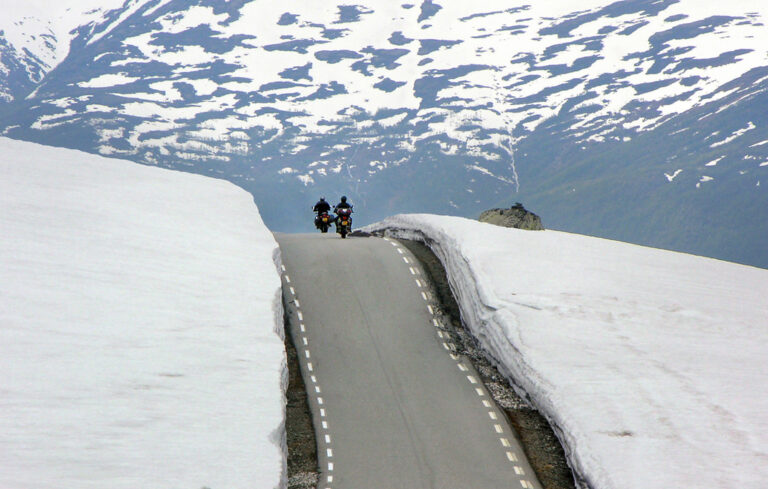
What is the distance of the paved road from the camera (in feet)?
67.2

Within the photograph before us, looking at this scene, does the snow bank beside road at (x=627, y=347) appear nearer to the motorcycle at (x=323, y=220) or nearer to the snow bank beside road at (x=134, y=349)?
the snow bank beside road at (x=134, y=349)

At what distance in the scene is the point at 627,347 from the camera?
26.0m

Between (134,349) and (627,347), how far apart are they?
14771 mm

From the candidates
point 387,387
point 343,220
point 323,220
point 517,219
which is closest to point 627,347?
point 387,387

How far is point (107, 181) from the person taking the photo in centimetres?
4706

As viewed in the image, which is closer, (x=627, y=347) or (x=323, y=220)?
(x=627, y=347)

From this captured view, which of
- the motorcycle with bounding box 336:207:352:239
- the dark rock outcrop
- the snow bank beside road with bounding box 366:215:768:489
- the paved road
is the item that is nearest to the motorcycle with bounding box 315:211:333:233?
the motorcycle with bounding box 336:207:352:239

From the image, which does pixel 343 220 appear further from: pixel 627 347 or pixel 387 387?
pixel 627 347

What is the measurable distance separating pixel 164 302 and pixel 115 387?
22.8 feet

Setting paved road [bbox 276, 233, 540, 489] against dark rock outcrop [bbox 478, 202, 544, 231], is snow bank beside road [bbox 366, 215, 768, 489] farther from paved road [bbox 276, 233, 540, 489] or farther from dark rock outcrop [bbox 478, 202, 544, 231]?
dark rock outcrop [bbox 478, 202, 544, 231]

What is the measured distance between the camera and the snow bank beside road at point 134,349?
15.7 m

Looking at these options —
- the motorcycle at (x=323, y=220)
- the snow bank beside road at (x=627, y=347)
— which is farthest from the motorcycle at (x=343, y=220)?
the snow bank beside road at (x=627, y=347)

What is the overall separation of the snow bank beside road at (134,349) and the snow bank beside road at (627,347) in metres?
7.45

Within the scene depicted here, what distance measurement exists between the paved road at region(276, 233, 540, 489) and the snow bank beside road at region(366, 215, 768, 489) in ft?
5.68
